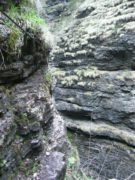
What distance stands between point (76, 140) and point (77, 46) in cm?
477

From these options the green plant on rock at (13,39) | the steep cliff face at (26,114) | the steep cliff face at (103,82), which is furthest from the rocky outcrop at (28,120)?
the steep cliff face at (103,82)

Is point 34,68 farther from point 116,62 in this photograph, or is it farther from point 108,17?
point 108,17

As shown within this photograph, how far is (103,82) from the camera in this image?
12992 mm

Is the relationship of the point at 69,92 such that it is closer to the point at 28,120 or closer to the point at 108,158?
the point at 108,158

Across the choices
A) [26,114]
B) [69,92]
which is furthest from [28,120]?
[69,92]

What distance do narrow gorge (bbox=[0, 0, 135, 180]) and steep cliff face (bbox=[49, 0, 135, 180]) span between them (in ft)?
0.12

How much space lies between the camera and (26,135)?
16.7ft

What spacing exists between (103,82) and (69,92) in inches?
72.6

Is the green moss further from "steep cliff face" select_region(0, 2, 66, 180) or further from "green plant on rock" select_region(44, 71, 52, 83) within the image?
"green plant on rock" select_region(44, 71, 52, 83)

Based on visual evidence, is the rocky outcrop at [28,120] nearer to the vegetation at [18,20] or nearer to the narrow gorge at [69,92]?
the narrow gorge at [69,92]

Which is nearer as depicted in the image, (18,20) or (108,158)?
(18,20)

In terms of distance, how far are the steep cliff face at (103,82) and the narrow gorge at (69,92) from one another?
0.12 feet

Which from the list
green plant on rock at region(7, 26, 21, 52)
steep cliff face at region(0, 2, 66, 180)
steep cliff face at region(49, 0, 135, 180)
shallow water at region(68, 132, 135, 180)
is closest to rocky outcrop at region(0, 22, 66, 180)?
steep cliff face at region(0, 2, 66, 180)

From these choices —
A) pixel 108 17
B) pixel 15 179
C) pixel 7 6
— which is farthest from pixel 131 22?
pixel 15 179
